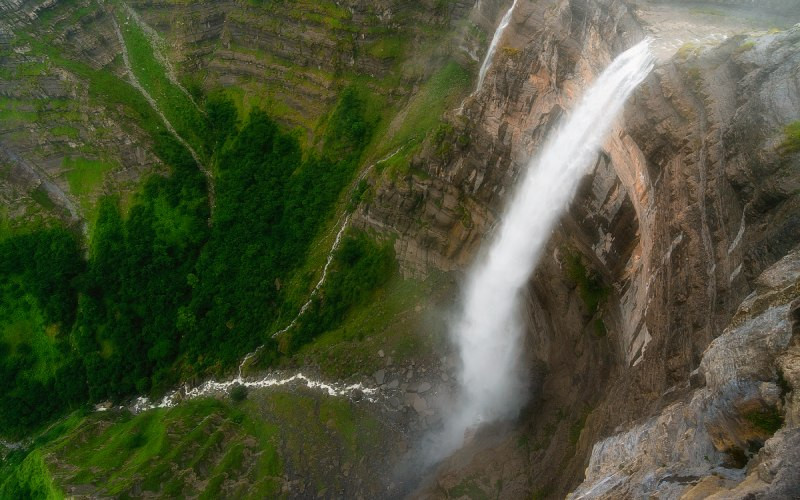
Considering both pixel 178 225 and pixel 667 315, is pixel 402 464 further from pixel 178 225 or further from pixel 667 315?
pixel 178 225

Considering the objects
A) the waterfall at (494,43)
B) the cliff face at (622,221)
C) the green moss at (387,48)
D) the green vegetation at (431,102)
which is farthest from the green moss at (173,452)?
the green moss at (387,48)

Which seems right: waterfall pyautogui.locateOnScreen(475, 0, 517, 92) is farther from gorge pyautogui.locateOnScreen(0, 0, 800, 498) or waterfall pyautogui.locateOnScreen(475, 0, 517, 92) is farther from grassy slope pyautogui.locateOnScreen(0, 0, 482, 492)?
grassy slope pyautogui.locateOnScreen(0, 0, 482, 492)

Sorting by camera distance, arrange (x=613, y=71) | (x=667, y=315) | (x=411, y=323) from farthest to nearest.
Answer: (x=411, y=323), (x=613, y=71), (x=667, y=315)

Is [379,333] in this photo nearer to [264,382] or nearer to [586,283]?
[264,382]

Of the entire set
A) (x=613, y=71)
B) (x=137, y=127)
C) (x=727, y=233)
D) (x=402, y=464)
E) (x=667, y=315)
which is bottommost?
(x=402, y=464)

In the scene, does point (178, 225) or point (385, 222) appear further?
point (178, 225)

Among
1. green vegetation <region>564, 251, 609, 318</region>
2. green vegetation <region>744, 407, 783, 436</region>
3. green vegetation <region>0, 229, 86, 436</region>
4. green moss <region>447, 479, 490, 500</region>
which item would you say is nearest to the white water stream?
green vegetation <region>0, 229, 86, 436</region>

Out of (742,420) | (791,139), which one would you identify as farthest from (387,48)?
(742,420)

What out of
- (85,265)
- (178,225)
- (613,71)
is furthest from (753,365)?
(85,265)
